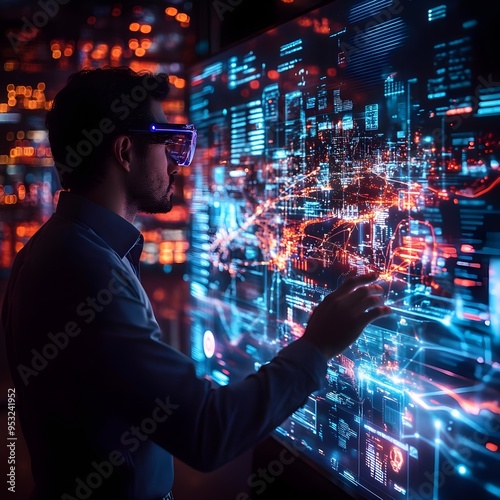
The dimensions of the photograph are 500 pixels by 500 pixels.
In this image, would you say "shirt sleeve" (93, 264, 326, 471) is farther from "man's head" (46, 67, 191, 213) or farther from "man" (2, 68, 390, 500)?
"man's head" (46, 67, 191, 213)

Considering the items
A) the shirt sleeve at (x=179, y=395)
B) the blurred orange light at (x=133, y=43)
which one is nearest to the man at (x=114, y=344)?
the shirt sleeve at (x=179, y=395)

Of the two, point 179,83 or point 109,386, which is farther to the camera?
point 179,83

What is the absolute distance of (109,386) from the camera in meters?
0.90

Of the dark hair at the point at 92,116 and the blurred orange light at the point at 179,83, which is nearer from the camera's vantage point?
the dark hair at the point at 92,116

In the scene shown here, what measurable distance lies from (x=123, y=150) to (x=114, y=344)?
454 millimetres

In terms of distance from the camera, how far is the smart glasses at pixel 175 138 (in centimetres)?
116

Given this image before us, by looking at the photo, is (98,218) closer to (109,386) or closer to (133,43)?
(109,386)

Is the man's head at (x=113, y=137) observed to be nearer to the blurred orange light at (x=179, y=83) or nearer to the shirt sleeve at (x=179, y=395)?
the shirt sleeve at (x=179, y=395)

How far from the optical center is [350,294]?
1.02m

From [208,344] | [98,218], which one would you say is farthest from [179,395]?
[208,344]

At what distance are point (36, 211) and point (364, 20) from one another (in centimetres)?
253

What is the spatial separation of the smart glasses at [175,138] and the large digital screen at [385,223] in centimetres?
36

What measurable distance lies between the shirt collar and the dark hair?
47 mm

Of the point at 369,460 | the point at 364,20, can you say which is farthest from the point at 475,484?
the point at 364,20
